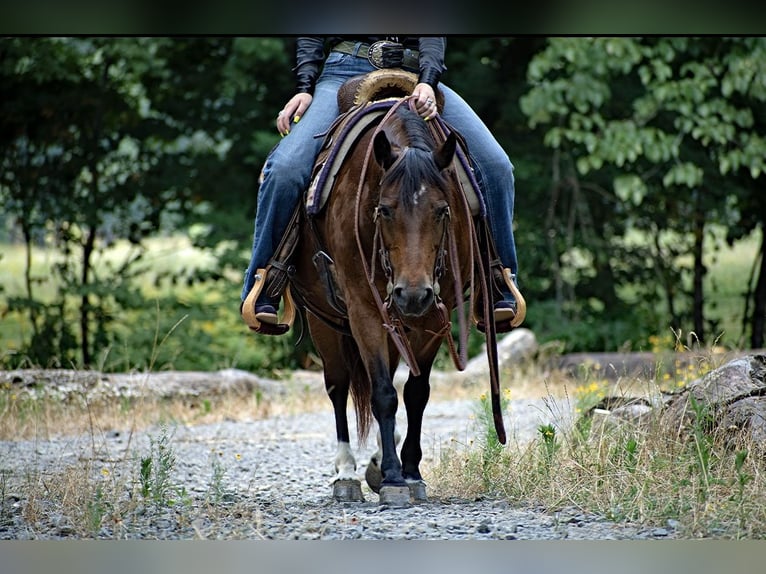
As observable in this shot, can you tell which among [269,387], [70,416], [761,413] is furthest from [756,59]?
[70,416]

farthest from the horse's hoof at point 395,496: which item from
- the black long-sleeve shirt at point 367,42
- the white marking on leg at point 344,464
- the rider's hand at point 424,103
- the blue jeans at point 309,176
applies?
the black long-sleeve shirt at point 367,42

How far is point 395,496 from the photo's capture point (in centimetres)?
507

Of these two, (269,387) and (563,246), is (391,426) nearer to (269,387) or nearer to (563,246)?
(269,387)

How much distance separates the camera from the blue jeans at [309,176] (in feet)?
18.5

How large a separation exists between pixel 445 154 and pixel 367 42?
1.31m

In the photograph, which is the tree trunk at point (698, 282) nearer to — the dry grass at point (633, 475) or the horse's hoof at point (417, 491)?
the dry grass at point (633, 475)

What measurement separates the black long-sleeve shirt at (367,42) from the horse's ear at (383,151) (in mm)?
765

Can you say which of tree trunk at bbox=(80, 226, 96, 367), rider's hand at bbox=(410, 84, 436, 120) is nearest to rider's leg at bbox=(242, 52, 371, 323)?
rider's hand at bbox=(410, 84, 436, 120)

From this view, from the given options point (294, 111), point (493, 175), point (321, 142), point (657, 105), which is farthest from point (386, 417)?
point (657, 105)

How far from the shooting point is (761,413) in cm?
530

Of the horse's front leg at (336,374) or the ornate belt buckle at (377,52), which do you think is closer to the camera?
the ornate belt buckle at (377,52)

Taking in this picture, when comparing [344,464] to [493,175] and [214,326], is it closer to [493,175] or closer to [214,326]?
[493,175]

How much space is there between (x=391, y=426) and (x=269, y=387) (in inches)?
206
